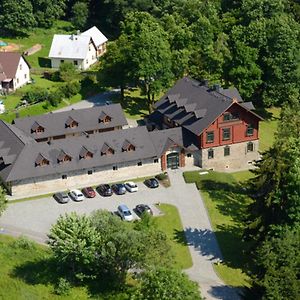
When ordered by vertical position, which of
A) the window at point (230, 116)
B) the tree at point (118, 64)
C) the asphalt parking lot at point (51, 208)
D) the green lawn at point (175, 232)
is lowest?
the green lawn at point (175, 232)

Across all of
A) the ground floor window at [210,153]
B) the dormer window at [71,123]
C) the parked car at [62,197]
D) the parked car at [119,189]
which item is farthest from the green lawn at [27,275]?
the ground floor window at [210,153]

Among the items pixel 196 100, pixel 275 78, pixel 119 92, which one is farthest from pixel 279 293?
Answer: pixel 119 92

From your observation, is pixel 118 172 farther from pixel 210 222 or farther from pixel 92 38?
pixel 92 38

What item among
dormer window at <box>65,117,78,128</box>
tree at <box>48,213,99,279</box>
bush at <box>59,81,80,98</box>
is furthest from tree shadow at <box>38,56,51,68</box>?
tree at <box>48,213,99,279</box>

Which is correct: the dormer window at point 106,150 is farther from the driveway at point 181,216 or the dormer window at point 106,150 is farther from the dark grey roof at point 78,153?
the driveway at point 181,216

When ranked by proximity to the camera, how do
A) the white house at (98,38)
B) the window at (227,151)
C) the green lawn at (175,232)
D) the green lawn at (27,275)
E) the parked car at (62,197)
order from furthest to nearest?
the white house at (98,38)
the window at (227,151)
the parked car at (62,197)
the green lawn at (175,232)
the green lawn at (27,275)

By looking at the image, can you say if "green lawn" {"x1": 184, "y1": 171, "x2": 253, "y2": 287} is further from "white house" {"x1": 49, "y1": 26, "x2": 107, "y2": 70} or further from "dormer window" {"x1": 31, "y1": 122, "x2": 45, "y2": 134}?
"white house" {"x1": 49, "y1": 26, "x2": 107, "y2": 70}

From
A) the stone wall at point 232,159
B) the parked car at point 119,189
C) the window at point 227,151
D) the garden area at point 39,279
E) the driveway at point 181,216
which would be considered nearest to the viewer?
the garden area at point 39,279
